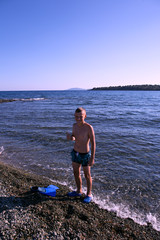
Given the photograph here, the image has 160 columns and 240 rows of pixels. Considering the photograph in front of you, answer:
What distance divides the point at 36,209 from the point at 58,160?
3.41 metres

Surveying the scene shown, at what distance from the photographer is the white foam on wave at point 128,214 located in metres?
3.69

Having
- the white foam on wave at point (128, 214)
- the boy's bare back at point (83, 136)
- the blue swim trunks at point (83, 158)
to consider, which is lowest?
the white foam on wave at point (128, 214)

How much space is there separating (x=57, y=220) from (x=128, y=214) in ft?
5.82

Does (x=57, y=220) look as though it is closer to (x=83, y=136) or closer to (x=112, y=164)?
(x=83, y=136)

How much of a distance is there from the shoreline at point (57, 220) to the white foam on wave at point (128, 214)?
155 mm

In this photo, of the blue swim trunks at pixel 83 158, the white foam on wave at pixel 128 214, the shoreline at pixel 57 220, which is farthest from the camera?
the blue swim trunks at pixel 83 158

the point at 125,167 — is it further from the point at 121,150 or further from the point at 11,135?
the point at 11,135

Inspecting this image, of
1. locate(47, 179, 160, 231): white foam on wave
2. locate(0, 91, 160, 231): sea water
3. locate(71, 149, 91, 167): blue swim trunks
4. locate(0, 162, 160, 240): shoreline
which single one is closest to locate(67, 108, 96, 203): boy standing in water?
locate(71, 149, 91, 167): blue swim trunks

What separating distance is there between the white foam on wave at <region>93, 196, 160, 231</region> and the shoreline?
0.15 m

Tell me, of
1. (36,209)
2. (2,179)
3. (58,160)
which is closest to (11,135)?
(58,160)

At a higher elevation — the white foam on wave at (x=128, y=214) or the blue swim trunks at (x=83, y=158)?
the blue swim trunks at (x=83, y=158)

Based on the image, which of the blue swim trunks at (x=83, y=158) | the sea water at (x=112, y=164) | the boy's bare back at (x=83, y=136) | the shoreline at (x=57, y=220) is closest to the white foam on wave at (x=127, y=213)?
the sea water at (x=112, y=164)

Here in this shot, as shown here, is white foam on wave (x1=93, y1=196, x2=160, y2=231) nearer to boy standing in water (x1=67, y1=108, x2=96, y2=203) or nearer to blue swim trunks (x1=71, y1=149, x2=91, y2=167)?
boy standing in water (x1=67, y1=108, x2=96, y2=203)

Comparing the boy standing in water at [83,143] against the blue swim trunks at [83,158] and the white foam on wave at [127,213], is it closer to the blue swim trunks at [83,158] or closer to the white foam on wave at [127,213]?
the blue swim trunks at [83,158]
